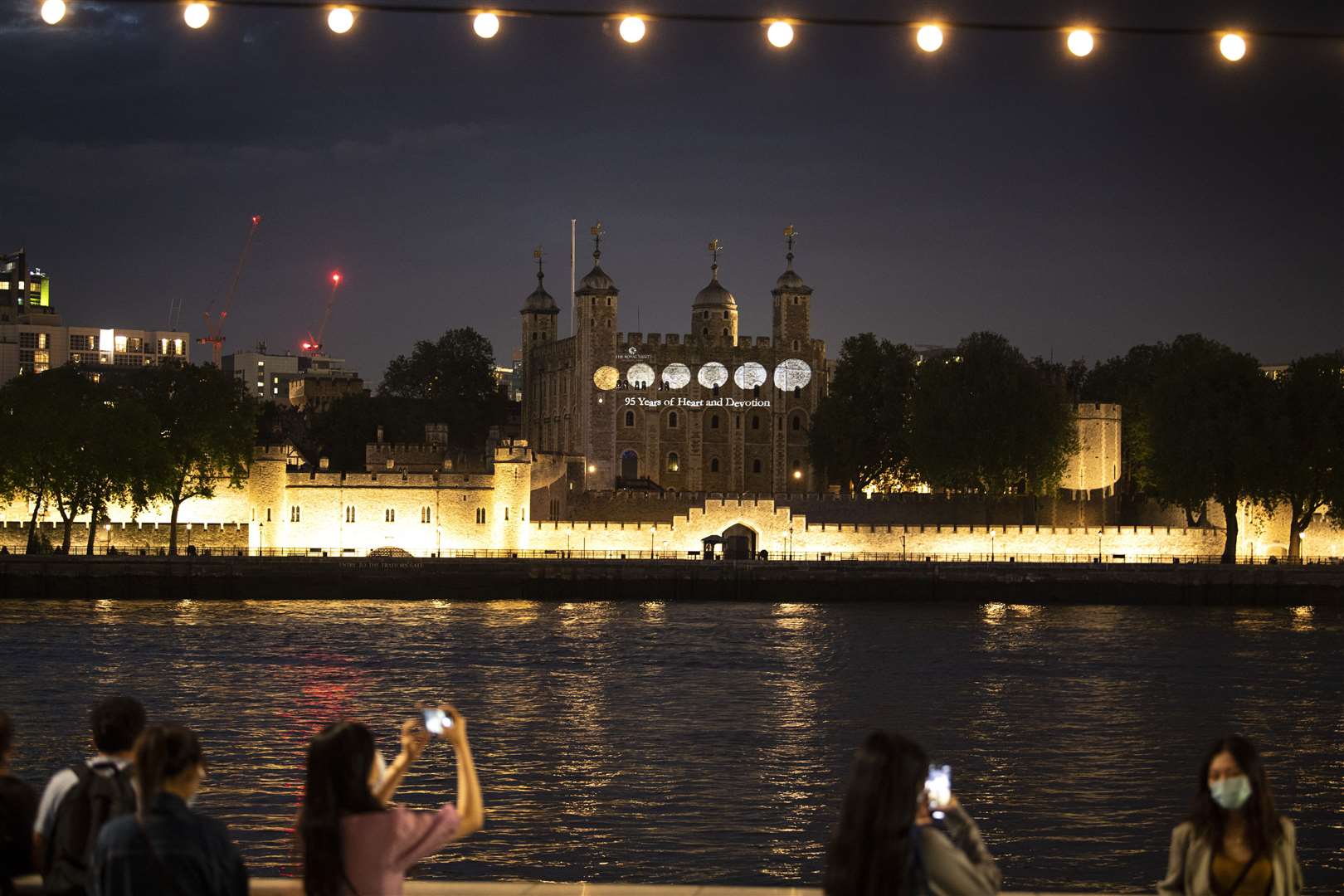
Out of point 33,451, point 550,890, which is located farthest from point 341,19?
point 33,451

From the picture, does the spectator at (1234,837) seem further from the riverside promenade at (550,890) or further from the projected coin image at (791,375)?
the projected coin image at (791,375)

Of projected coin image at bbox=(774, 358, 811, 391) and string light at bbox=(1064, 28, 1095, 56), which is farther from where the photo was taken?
projected coin image at bbox=(774, 358, 811, 391)

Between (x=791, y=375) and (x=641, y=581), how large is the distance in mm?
25389

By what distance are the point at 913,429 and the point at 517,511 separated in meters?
15.2

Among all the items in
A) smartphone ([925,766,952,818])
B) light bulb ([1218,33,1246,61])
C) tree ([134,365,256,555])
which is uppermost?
tree ([134,365,256,555])

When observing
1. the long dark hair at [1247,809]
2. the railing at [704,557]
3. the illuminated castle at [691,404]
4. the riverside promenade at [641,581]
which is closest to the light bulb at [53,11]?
the long dark hair at [1247,809]

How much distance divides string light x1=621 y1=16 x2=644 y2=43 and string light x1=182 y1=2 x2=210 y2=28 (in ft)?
7.39

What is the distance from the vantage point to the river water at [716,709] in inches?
769

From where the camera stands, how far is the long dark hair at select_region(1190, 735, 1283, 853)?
262 inches

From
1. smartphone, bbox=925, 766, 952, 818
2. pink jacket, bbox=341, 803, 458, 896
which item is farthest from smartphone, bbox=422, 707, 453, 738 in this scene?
smartphone, bbox=925, 766, 952, 818

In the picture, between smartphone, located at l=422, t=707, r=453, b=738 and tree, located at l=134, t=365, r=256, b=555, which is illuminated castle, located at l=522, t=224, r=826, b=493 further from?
smartphone, located at l=422, t=707, r=453, b=738

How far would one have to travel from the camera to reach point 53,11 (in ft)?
32.6

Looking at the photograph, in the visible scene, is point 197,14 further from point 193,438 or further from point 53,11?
point 193,438

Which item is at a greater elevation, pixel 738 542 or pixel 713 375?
pixel 713 375
